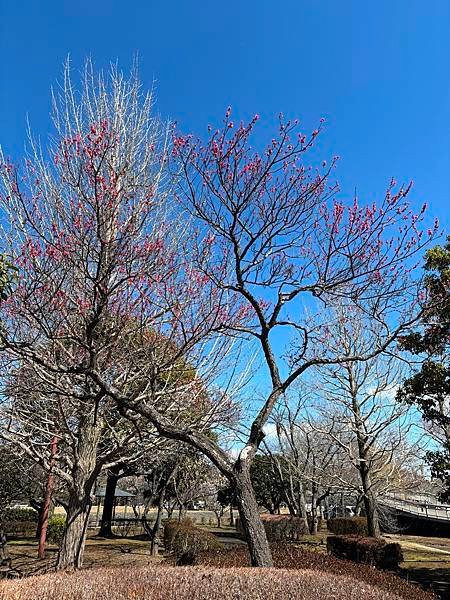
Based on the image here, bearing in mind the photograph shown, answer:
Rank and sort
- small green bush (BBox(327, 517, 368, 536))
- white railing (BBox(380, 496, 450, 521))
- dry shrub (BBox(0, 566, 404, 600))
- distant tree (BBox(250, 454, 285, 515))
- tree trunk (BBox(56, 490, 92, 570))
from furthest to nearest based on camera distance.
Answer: distant tree (BBox(250, 454, 285, 515)), white railing (BBox(380, 496, 450, 521)), small green bush (BBox(327, 517, 368, 536)), tree trunk (BBox(56, 490, 92, 570)), dry shrub (BBox(0, 566, 404, 600))

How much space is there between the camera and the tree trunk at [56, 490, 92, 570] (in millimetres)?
7121

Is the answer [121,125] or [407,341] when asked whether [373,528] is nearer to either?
[407,341]

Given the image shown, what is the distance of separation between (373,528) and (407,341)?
7.90m

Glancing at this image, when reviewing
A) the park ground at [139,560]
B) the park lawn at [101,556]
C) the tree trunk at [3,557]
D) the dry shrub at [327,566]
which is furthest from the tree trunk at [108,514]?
the dry shrub at [327,566]

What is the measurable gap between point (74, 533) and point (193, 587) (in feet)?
14.1

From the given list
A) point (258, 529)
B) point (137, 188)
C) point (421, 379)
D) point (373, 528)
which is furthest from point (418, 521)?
point (137, 188)

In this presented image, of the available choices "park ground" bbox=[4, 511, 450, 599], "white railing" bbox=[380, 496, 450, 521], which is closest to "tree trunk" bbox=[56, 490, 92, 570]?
"park ground" bbox=[4, 511, 450, 599]

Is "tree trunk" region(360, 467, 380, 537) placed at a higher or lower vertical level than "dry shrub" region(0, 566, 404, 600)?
higher

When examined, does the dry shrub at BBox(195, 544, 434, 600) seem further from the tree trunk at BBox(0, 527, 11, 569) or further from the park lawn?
the tree trunk at BBox(0, 527, 11, 569)

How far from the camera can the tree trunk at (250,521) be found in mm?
5102

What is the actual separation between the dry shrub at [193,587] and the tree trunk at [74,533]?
125 inches

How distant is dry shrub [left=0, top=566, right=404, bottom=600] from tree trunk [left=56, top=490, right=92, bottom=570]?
3.18 m

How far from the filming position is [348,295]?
585 centimetres

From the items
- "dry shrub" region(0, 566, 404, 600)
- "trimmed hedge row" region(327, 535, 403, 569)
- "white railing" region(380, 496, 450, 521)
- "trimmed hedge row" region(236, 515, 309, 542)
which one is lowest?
"dry shrub" region(0, 566, 404, 600)
